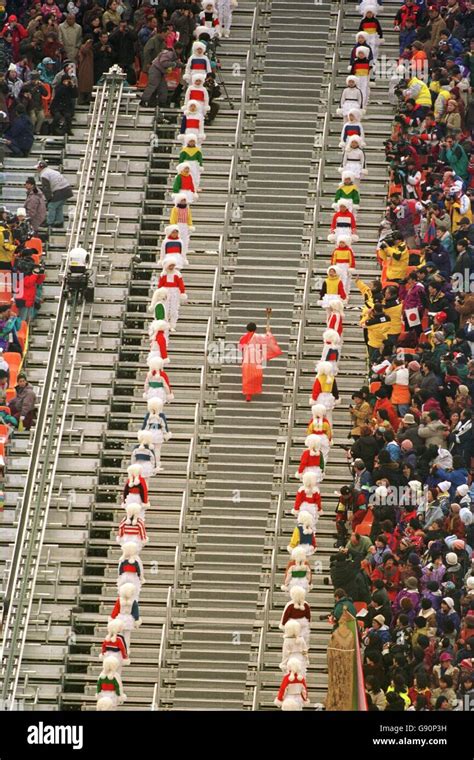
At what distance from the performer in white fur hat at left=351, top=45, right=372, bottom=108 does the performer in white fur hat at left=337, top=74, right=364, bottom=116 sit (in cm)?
24

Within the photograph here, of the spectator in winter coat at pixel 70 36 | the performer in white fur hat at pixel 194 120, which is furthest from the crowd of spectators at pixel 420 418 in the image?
the spectator in winter coat at pixel 70 36

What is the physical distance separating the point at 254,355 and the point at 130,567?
21.1ft

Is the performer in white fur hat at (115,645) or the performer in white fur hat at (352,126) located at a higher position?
the performer in white fur hat at (352,126)

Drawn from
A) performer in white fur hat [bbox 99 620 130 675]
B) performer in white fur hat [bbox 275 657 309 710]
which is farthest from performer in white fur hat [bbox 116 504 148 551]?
performer in white fur hat [bbox 275 657 309 710]

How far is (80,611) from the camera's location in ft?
189

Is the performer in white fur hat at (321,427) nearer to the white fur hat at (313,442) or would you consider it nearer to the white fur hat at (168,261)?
the white fur hat at (313,442)

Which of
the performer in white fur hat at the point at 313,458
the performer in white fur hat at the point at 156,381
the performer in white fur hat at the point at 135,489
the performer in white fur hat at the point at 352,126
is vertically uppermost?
the performer in white fur hat at the point at 352,126

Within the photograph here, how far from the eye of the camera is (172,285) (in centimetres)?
6200

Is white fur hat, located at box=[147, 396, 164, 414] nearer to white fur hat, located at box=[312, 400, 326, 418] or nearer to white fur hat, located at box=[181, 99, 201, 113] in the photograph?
white fur hat, located at box=[312, 400, 326, 418]

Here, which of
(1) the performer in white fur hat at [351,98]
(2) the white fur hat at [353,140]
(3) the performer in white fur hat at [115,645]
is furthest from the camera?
(1) the performer in white fur hat at [351,98]

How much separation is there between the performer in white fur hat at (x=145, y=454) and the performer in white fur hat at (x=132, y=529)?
1.71 metres

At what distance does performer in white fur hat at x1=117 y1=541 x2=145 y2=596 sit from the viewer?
56.0 metres

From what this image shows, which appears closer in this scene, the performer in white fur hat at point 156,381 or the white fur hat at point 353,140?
the performer in white fur hat at point 156,381

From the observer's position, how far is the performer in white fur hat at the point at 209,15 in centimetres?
6894
